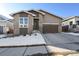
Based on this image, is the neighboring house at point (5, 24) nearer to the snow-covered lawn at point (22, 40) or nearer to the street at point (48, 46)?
the snow-covered lawn at point (22, 40)

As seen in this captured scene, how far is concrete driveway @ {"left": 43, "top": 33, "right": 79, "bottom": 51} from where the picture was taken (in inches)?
125

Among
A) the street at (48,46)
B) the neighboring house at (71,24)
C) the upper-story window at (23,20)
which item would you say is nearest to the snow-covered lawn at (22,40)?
the street at (48,46)

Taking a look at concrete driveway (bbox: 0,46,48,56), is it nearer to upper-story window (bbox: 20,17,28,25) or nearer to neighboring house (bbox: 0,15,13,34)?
neighboring house (bbox: 0,15,13,34)

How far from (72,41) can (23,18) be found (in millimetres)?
832

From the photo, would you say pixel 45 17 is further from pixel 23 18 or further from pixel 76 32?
pixel 76 32

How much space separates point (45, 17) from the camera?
10.7 ft

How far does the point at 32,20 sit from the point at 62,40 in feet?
1.83

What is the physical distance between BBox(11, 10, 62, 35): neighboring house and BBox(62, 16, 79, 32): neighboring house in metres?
0.09

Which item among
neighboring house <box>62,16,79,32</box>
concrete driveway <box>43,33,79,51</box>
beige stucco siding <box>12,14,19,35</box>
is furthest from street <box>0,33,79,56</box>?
beige stucco siding <box>12,14,19,35</box>

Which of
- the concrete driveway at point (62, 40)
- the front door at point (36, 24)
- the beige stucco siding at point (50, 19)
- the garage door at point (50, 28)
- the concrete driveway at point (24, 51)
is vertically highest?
the beige stucco siding at point (50, 19)

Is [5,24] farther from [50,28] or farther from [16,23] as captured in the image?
[50,28]

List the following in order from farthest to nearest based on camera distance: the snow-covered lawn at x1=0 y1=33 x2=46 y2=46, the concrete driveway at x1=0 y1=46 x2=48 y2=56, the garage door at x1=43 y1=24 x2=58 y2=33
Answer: the garage door at x1=43 y1=24 x2=58 y2=33 < the snow-covered lawn at x1=0 y1=33 x2=46 y2=46 < the concrete driveway at x1=0 y1=46 x2=48 y2=56

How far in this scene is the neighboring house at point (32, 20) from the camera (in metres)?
3.25

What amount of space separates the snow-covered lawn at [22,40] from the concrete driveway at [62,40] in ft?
0.39
